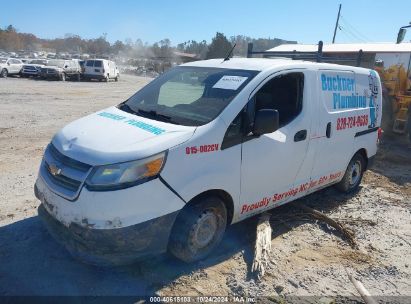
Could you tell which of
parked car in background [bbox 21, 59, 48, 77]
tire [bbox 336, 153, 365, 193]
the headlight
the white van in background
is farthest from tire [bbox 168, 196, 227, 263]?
the white van in background

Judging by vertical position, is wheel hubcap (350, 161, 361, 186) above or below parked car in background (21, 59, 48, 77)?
above

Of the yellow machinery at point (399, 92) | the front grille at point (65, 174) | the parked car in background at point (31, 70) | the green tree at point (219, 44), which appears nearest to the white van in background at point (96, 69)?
the parked car in background at point (31, 70)

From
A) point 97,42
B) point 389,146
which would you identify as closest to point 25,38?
point 97,42

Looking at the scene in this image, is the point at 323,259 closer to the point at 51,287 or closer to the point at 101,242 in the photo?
the point at 101,242

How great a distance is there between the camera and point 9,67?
2869cm

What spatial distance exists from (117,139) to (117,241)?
2.83 ft

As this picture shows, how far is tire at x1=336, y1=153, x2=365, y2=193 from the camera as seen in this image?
578 centimetres

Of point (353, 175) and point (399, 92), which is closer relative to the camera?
point (353, 175)

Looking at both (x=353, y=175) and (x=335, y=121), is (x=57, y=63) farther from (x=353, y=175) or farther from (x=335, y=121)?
(x=335, y=121)

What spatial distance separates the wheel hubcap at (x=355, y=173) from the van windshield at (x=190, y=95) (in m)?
2.82

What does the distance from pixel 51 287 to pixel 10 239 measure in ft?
3.38

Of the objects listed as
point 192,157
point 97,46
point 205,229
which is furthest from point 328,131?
point 97,46

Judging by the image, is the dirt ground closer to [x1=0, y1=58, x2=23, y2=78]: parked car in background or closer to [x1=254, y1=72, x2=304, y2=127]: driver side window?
[x1=254, y1=72, x2=304, y2=127]: driver side window

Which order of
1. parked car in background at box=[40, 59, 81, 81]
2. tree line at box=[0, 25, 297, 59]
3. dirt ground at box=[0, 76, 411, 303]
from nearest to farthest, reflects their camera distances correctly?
dirt ground at box=[0, 76, 411, 303]
parked car in background at box=[40, 59, 81, 81]
tree line at box=[0, 25, 297, 59]
